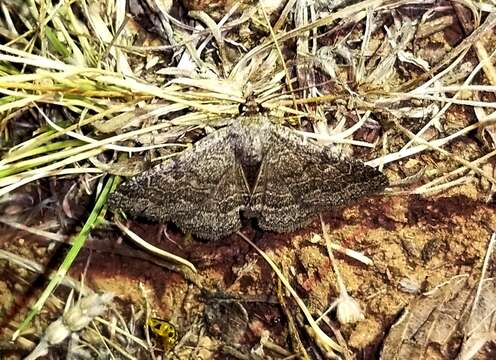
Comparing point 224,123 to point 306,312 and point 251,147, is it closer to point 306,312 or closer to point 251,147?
point 251,147

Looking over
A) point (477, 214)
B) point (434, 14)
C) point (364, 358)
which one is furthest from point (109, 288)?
point (434, 14)

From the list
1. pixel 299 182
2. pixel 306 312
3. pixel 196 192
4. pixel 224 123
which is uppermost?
pixel 224 123

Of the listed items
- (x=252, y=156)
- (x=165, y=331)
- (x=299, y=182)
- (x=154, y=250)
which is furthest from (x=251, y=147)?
(x=165, y=331)

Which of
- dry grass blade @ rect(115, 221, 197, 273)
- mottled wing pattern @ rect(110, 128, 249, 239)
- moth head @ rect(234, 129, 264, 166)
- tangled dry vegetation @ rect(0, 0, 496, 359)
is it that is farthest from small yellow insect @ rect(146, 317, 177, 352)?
moth head @ rect(234, 129, 264, 166)

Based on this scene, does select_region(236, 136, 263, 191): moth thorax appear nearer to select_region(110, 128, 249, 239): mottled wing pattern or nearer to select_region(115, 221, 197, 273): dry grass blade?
select_region(110, 128, 249, 239): mottled wing pattern

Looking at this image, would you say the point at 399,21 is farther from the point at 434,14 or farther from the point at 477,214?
the point at 477,214

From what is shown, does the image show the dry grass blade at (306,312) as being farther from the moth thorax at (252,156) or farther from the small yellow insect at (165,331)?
the small yellow insect at (165,331)
